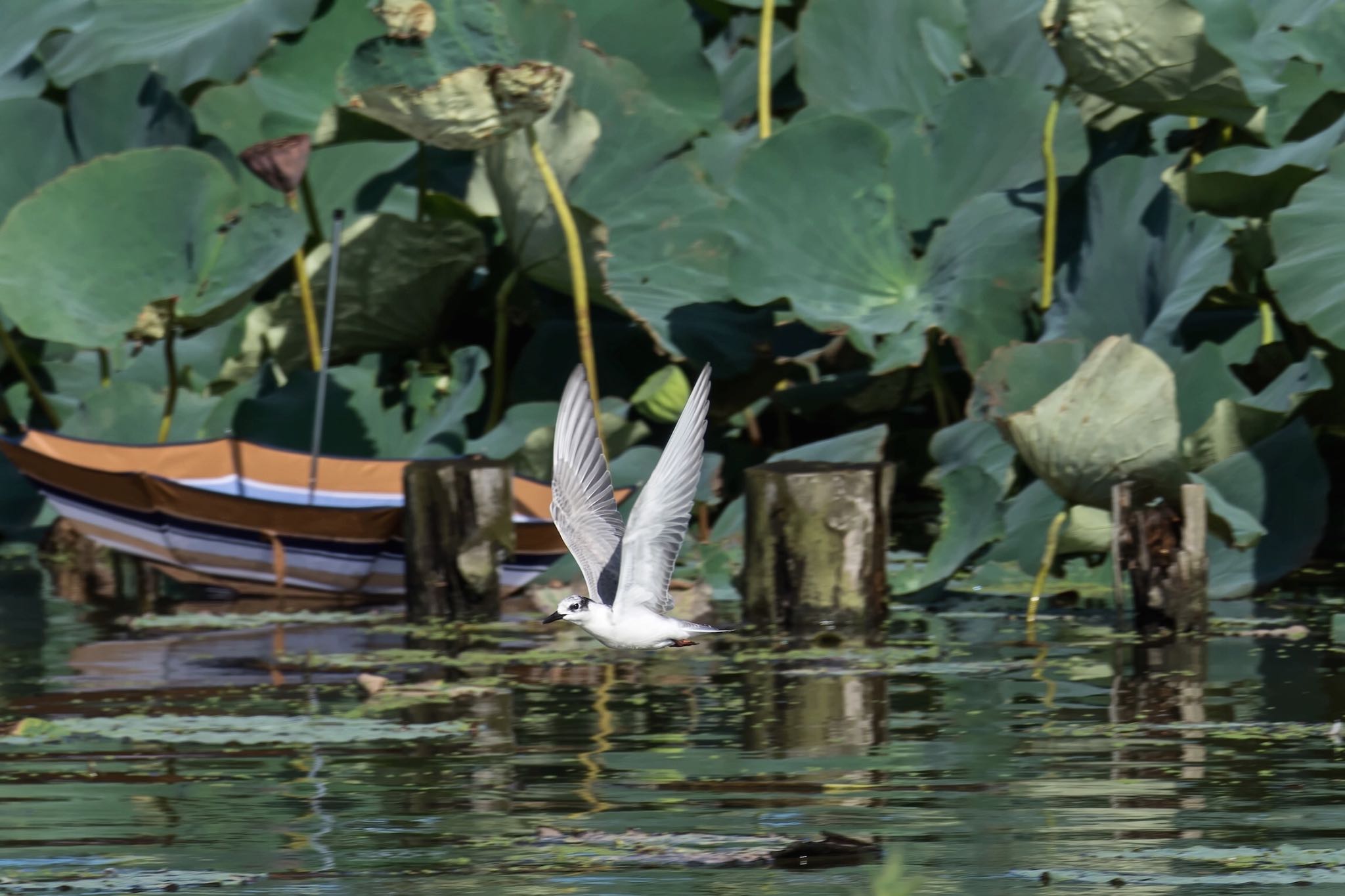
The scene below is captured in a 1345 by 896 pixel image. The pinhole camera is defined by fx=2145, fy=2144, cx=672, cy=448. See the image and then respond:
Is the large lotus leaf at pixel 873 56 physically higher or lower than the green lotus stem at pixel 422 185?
higher

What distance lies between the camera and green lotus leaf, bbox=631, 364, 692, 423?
33.8 feet

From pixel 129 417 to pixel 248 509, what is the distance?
2.01 meters

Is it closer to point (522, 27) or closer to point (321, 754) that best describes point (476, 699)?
point (321, 754)

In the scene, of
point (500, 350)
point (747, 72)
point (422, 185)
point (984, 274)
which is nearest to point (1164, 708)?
point (984, 274)

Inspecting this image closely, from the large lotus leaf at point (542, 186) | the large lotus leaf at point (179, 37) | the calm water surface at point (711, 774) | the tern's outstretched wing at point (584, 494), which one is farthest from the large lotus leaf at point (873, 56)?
the tern's outstretched wing at point (584, 494)

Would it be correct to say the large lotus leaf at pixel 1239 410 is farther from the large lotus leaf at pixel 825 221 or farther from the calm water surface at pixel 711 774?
the calm water surface at pixel 711 774

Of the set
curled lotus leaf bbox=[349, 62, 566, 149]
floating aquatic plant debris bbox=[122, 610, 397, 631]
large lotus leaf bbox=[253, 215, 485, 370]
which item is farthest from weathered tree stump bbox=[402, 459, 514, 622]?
large lotus leaf bbox=[253, 215, 485, 370]

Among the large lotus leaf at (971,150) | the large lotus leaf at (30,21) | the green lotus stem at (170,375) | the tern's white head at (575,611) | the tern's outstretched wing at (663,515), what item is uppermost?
the large lotus leaf at (30,21)

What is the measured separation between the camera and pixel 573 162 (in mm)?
9789

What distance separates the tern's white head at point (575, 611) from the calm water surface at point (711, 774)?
336 mm

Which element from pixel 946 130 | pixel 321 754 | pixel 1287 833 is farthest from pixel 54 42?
pixel 1287 833

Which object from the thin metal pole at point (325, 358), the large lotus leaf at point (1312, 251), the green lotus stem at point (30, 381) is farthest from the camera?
the green lotus stem at point (30, 381)

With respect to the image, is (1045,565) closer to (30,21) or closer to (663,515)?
(663,515)

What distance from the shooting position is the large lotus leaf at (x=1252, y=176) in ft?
29.2
